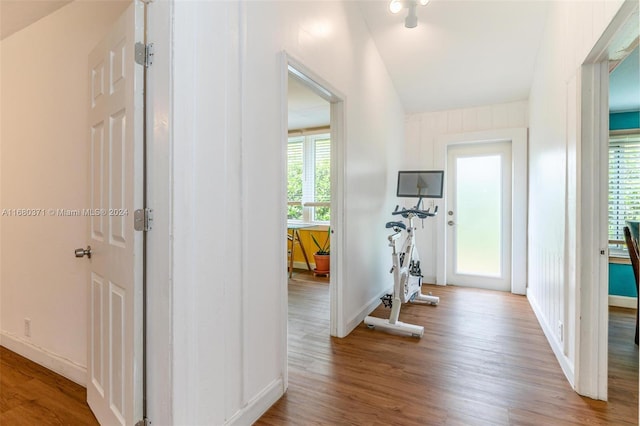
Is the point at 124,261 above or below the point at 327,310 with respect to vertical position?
above

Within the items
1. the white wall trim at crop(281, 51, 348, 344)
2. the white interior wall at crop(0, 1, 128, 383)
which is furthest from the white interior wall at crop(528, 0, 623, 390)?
the white interior wall at crop(0, 1, 128, 383)

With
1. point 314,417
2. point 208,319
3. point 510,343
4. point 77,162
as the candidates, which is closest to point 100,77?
point 77,162

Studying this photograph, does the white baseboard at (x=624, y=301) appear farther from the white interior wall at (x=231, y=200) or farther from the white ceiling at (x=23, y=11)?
the white ceiling at (x=23, y=11)

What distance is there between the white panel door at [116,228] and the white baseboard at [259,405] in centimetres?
46

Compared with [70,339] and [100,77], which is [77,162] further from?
[70,339]

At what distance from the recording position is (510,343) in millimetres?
2666

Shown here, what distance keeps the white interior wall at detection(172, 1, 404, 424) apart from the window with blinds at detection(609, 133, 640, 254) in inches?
149

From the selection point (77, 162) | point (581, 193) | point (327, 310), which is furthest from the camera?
point (327, 310)

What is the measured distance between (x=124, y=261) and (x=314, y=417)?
4.15 ft

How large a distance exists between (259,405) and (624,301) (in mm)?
4224

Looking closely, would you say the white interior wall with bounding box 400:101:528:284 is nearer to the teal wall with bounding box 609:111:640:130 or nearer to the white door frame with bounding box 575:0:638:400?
the teal wall with bounding box 609:111:640:130

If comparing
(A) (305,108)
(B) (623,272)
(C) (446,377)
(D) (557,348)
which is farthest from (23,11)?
(B) (623,272)

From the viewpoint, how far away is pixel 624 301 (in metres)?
3.64

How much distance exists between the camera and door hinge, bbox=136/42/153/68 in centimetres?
136
